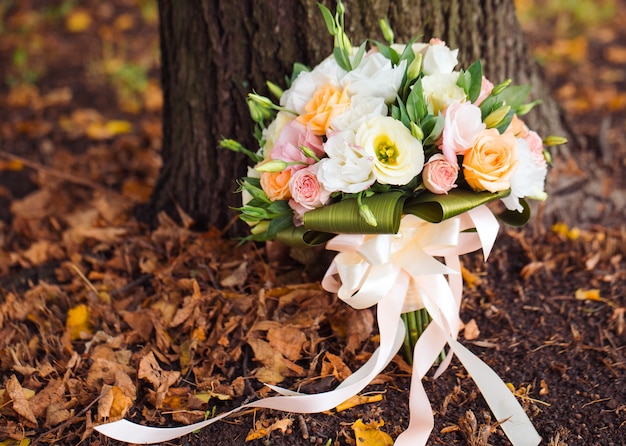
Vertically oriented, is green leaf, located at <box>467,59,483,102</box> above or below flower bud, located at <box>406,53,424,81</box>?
below

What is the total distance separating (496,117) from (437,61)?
0.23 metres

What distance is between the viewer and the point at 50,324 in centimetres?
238

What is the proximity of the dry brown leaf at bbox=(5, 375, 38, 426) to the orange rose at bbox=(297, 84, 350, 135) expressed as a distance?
3.61 feet

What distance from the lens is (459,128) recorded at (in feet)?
6.06

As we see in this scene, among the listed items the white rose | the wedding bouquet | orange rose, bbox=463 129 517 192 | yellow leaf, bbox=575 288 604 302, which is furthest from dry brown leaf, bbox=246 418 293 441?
yellow leaf, bbox=575 288 604 302

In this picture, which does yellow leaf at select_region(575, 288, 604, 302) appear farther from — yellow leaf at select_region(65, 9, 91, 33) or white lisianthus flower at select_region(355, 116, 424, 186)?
yellow leaf at select_region(65, 9, 91, 33)

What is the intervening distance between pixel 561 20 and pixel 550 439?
368 cm

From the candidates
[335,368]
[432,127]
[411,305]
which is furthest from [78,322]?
[432,127]

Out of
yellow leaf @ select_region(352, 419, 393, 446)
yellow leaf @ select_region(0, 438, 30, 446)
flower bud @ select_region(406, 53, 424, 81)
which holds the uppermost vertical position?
flower bud @ select_region(406, 53, 424, 81)

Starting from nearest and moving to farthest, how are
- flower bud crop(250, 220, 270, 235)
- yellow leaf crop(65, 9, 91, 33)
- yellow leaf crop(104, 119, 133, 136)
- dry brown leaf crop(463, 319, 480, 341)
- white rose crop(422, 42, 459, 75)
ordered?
white rose crop(422, 42, 459, 75) → flower bud crop(250, 220, 270, 235) → dry brown leaf crop(463, 319, 480, 341) → yellow leaf crop(104, 119, 133, 136) → yellow leaf crop(65, 9, 91, 33)

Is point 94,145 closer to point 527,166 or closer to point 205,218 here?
point 205,218

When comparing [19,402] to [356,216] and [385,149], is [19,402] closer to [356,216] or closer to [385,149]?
[356,216]

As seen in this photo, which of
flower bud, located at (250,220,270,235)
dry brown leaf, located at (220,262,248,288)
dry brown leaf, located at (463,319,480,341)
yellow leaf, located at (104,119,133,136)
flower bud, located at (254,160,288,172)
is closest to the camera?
flower bud, located at (254,160,288,172)

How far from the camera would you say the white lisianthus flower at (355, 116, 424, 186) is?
70.8 inches
